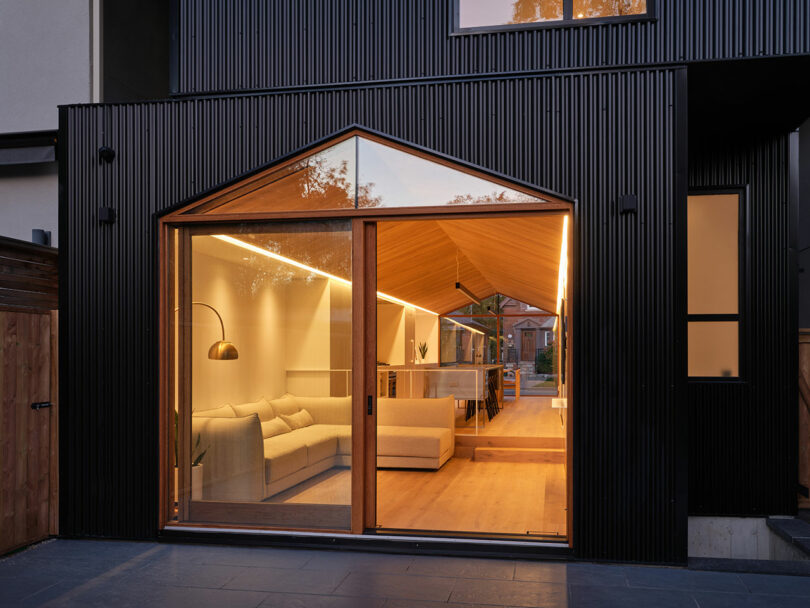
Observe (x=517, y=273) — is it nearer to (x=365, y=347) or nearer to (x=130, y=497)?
(x=365, y=347)

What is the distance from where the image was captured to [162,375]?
550 cm

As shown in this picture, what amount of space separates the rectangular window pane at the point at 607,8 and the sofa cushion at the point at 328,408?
329cm

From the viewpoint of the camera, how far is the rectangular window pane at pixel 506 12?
217 inches

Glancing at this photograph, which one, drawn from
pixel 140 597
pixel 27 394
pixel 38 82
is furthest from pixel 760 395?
pixel 38 82

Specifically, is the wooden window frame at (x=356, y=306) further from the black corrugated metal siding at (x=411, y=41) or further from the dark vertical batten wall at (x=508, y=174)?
the black corrugated metal siding at (x=411, y=41)

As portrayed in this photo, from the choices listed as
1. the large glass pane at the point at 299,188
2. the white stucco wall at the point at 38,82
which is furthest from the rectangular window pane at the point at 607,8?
the white stucco wall at the point at 38,82

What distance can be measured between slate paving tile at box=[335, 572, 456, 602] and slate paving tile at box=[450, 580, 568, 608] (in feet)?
0.30

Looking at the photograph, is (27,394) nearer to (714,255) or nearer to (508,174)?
(508,174)

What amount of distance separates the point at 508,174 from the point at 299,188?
1.52m

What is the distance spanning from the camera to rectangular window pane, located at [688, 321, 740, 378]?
6180 mm

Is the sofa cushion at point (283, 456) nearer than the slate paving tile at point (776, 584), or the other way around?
the slate paving tile at point (776, 584)

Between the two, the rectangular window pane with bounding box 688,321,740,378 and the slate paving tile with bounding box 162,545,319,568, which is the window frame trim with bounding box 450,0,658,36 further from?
the slate paving tile with bounding box 162,545,319,568

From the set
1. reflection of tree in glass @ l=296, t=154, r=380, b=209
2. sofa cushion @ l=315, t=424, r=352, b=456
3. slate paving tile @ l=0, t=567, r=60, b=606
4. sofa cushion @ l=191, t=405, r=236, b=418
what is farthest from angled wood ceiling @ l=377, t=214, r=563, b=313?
slate paving tile @ l=0, t=567, r=60, b=606

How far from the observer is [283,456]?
542 cm
